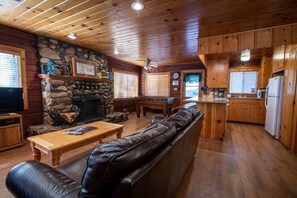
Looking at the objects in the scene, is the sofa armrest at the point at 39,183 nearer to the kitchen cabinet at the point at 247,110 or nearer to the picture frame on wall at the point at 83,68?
the picture frame on wall at the point at 83,68

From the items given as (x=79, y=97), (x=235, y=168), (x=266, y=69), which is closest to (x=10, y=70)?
(x=79, y=97)

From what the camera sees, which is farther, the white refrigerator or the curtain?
the curtain

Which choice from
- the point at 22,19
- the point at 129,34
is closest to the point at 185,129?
the point at 129,34

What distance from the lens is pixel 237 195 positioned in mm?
1554

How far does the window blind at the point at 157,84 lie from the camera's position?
691 centimetres

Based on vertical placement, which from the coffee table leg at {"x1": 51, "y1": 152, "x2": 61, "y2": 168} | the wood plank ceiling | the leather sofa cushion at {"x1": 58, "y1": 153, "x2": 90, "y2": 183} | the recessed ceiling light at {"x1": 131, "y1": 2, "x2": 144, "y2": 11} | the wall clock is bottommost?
the coffee table leg at {"x1": 51, "y1": 152, "x2": 61, "y2": 168}

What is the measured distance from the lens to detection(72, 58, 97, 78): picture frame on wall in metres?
3.81

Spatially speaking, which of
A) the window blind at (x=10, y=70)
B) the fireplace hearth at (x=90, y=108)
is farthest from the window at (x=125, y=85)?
the window blind at (x=10, y=70)

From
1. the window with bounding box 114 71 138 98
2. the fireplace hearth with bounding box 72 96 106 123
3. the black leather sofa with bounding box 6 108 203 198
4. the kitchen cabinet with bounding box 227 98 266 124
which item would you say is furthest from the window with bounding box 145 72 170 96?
the black leather sofa with bounding box 6 108 203 198

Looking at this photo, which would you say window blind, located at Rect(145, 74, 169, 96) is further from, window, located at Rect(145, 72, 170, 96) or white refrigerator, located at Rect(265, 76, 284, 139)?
white refrigerator, located at Rect(265, 76, 284, 139)

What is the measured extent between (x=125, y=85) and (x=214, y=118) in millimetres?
4286

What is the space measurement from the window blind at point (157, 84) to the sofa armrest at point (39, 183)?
6154 mm

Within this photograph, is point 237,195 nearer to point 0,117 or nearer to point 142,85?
point 0,117

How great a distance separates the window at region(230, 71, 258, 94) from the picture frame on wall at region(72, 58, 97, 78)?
5.18m
